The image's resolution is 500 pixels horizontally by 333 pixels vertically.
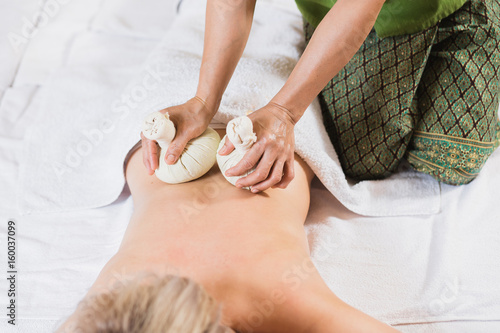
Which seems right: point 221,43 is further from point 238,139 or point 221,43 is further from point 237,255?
point 237,255

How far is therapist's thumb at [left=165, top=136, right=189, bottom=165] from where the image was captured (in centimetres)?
100

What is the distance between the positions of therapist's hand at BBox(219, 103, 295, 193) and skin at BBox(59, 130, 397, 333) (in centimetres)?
7

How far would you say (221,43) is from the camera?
115 cm

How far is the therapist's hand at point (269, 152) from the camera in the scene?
946mm

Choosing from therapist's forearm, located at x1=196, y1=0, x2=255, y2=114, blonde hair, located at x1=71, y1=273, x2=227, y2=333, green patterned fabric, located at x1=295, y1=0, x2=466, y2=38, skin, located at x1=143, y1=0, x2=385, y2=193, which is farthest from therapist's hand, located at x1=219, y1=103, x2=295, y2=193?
green patterned fabric, located at x1=295, y1=0, x2=466, y2=38

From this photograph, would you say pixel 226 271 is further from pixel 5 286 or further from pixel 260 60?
pixel 260 60

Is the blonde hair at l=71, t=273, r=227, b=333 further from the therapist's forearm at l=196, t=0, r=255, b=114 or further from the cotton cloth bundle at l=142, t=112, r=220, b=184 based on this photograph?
the therapist's forearm at l=196, t=0, r=255, b=114

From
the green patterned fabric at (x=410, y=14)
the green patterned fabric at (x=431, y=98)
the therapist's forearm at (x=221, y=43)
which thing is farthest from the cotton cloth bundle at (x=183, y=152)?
the green patterned fabric at (x=410, y=14)

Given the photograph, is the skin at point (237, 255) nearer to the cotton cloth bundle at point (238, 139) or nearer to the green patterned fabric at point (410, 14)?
the cotton cloth bundle at point (238, 139)

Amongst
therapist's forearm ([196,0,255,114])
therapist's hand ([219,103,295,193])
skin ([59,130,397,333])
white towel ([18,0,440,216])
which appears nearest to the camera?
skin ([59,130,397,333])

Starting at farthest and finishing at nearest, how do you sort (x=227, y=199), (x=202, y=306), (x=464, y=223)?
(x=464, y=223) → (x=227, y=199) → (x=202, y=306)

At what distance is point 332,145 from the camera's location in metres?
1.35

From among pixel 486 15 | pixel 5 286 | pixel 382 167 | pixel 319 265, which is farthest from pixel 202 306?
pixel 486 15

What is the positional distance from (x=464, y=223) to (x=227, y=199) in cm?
66
